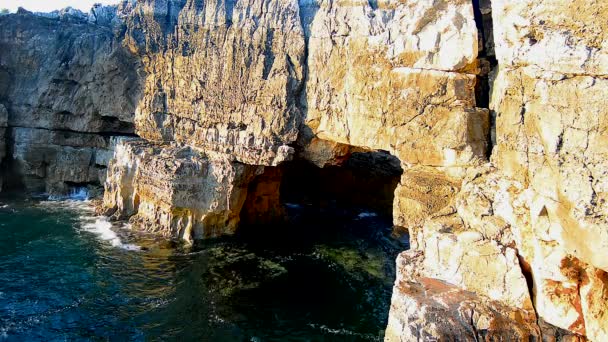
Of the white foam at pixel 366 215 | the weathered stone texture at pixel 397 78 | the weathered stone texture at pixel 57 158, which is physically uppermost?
the weathered stone texture at pixel 397 78

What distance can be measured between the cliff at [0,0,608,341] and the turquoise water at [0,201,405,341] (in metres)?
3.45

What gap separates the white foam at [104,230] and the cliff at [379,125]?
1.28 m

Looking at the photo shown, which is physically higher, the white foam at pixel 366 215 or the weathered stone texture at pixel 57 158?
the weathered stone texture at pixel 57 158

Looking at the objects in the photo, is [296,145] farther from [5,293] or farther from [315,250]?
[5,293]

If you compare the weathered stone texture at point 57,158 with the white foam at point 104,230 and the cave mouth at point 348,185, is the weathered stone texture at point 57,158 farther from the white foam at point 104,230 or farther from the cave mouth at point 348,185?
the cave mouth at point 348,185

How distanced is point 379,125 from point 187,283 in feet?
41.4

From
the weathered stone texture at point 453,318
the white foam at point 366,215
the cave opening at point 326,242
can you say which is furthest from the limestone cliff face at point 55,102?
the weathered stone texture at point 453,318

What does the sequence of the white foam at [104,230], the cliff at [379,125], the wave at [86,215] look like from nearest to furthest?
1. the cliff at [379,125]
2. the white foam at [104,230]
3. the wave at [86,215]

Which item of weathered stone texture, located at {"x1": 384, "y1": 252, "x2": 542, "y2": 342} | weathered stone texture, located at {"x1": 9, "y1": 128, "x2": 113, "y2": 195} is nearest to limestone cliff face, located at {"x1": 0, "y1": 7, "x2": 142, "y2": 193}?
weathered stone texture, located at {"x1": 9, "y1": 128, "x2": 113, "y2": 195}

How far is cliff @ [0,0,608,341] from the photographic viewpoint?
41.3ft

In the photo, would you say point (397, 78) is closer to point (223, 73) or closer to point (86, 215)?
point (223, 73)

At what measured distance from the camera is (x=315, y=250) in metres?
29.8

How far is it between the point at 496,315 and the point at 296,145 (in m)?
18.3

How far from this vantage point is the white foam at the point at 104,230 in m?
29.0
